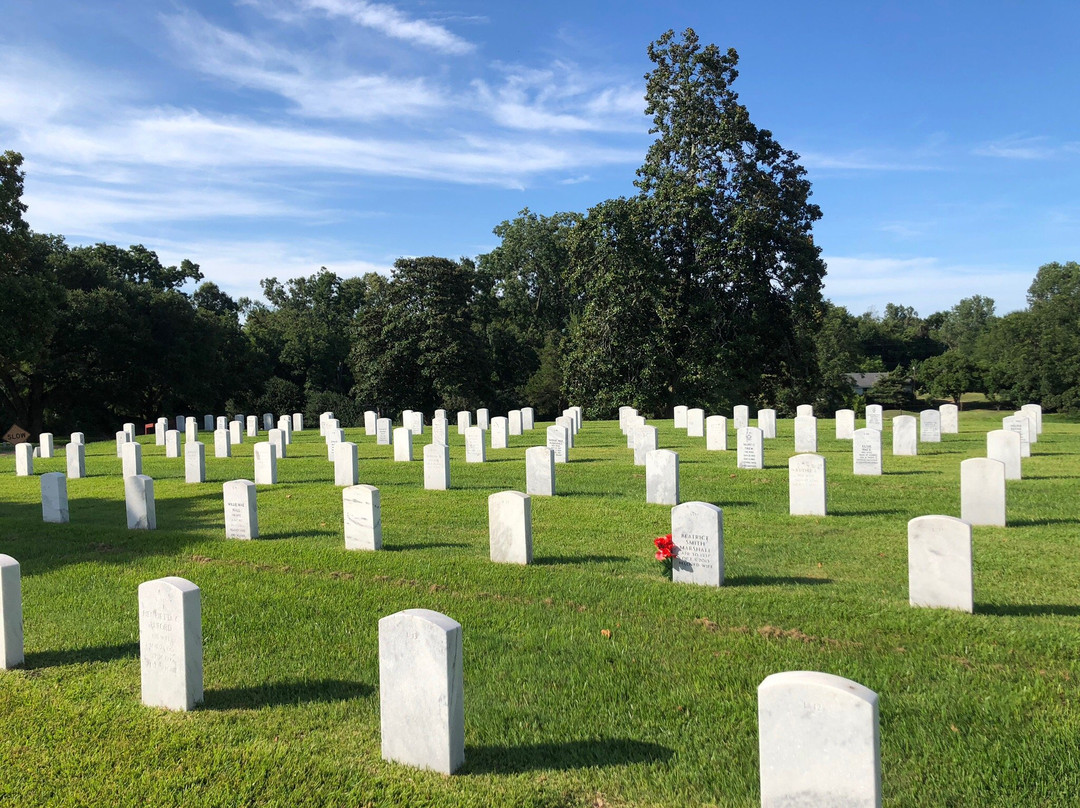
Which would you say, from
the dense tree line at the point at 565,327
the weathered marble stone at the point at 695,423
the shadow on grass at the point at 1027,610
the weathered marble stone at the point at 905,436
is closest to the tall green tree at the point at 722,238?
the dense tree line at the point at 565,327

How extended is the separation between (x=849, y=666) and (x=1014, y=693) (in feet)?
3.20

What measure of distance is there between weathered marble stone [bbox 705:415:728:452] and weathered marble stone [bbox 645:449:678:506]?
7.94 metres

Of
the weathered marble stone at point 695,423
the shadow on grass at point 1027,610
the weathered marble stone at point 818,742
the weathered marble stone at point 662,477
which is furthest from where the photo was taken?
the weathered marble stone at point 695,423

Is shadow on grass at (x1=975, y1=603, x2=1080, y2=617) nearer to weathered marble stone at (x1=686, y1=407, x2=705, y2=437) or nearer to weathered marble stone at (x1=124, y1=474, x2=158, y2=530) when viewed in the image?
weathered marble stone at (x1=124, y1=474, x2=158, y2=530)

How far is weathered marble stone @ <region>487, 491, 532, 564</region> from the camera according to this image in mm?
8562

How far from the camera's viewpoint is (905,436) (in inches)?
709

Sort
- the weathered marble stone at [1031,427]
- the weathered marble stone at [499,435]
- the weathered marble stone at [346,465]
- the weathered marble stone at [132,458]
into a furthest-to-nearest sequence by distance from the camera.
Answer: the weathered marble stone at [499,435] < the weathered marble stone at [1031,427] < the weathered marble stone at [132,458] < the weathered marble stone at [346,465]

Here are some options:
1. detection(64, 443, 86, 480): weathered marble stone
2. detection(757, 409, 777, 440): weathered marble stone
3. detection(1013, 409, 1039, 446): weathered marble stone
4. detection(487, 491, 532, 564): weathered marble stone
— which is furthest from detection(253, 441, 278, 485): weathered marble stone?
detection(1013, 409, 1039, 446): weathered marble stone

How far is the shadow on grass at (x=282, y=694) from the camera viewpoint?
5.17 meters

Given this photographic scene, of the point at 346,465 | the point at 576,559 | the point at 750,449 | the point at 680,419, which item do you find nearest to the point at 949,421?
the point at 680,419

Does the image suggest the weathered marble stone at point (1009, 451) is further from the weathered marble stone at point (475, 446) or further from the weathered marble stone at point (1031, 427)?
the weathered marble stone at point (475, 446)

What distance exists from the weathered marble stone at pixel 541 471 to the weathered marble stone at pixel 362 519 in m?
4.42

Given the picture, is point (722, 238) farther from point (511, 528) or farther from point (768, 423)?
point (511, 528)

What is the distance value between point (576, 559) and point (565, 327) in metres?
49.9
